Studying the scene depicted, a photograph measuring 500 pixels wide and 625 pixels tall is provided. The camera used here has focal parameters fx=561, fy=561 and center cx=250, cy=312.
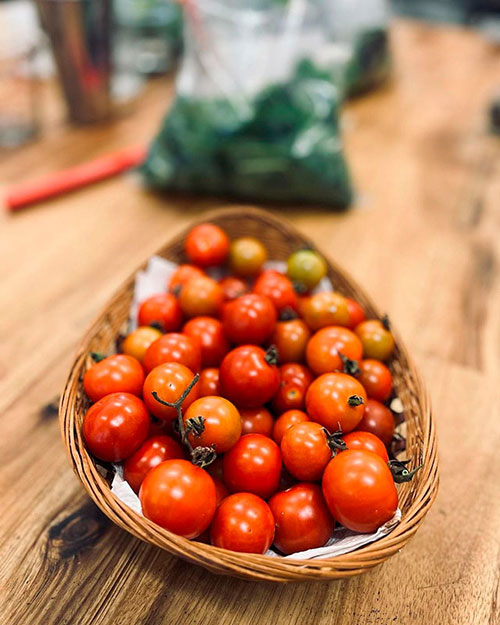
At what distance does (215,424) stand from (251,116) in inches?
37.5

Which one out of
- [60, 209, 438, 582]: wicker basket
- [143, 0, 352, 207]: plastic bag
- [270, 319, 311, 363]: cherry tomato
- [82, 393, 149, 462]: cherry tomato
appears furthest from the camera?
[143, 0, 352, 207]: plastic bag

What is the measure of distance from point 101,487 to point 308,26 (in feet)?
4.82

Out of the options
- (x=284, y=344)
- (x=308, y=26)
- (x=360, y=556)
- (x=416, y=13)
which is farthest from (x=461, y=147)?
(x=416, y=13)

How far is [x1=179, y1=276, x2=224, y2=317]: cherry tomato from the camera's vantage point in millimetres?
906

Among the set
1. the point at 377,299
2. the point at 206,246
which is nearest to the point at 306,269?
the point at 206,246

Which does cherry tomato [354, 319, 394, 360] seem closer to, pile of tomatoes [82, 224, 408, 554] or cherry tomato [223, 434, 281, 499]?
pile of tomatoes [82, 224, 408, 554]

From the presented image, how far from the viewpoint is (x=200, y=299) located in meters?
0.91

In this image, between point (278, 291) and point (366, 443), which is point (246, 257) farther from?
point (366, 443)

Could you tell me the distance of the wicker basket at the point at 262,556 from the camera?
550 mm

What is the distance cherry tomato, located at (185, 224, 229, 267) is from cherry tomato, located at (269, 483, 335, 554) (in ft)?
1.60

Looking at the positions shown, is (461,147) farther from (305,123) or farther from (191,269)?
(191,269)

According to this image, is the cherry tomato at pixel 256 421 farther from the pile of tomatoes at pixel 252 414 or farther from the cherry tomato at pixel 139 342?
the cherry tomato at pixel 139 342

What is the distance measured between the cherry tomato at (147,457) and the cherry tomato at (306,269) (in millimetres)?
402

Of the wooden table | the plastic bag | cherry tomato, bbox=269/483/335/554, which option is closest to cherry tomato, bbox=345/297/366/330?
the wooden table
